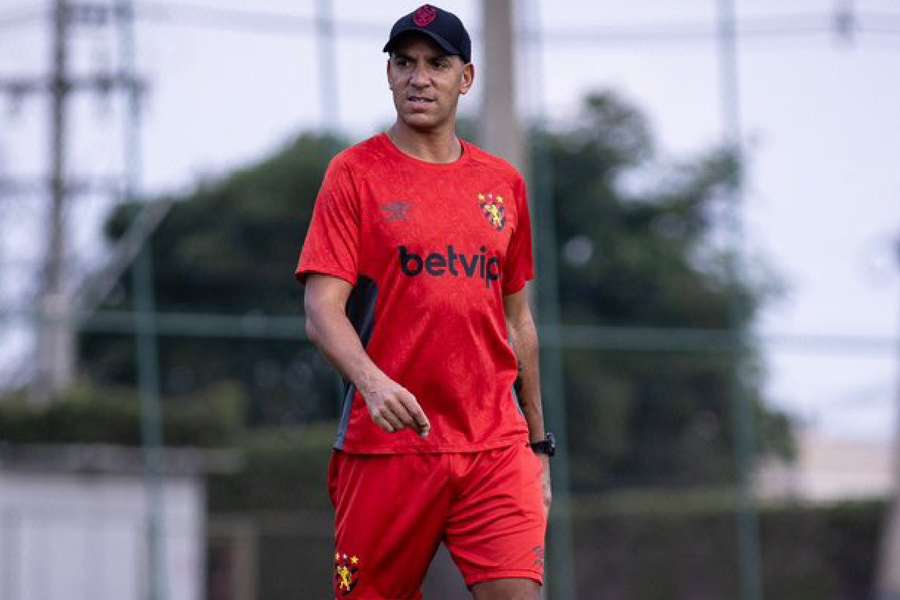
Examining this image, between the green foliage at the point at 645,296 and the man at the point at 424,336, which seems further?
the green foliage at the point at 645,296

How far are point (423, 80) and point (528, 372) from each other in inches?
35.3

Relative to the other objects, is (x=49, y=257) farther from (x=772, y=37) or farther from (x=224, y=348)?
(x=772, y=37)

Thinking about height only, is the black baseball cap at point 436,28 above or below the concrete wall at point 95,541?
above

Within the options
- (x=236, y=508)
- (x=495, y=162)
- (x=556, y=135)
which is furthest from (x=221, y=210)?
(x=495, y=162)

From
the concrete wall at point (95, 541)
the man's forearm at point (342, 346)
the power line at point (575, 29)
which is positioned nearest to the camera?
the man's forearm at point (342, 346)

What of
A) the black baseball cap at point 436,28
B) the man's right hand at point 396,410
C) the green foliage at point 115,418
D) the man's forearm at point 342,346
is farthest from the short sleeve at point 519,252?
the green foliage at point 115,418

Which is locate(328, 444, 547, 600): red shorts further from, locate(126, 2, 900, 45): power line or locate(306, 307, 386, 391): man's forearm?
locate(126, 2, 900, 45): power line

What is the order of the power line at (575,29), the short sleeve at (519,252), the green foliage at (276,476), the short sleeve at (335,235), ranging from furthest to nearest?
the green foliage at (276,476) < the power line at (575,29) < the short sleeve at (519,252) < the short sleeve at (335,235)

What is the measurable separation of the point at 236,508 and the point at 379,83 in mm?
5349

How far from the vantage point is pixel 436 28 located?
4.70 metres

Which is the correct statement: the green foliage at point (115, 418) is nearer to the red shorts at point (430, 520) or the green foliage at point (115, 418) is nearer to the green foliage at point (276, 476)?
the green foliage at point (276, 476)

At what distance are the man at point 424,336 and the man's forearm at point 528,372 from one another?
23 cm

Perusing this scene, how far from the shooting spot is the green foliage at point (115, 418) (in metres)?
15.5

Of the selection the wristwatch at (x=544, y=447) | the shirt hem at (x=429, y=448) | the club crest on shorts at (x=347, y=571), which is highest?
the shirt hem at (x=429, y=448)
